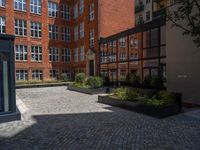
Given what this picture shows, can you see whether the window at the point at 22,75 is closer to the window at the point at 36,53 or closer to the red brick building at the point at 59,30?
the red brick building at the point at 59,30

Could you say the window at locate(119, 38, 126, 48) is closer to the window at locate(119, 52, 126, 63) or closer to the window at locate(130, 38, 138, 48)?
the window at locate(119, 52, 126, 63)

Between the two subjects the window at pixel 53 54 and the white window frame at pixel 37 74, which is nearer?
the white window frame at pixel 37 74

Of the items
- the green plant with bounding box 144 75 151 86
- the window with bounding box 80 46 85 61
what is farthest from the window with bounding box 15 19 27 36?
the green plant with bounding box 144 75 151 86

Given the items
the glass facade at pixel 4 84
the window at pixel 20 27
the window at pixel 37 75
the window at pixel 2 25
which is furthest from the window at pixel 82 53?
the glass facade at pixel 4 84

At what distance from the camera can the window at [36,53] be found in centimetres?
3516

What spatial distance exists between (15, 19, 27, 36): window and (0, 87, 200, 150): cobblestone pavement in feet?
87.6

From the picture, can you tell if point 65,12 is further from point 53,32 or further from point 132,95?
point 132,95

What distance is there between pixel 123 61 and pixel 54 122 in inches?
647

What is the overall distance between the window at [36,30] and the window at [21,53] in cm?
279

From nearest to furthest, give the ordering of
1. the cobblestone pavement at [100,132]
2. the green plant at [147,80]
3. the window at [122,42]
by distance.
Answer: the cobblestone pavement at [100,132], the green plant at [147,80], the window at [122,42]

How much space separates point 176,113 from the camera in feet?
34.1

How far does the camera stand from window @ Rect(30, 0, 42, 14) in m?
35.3

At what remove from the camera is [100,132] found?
7438mm

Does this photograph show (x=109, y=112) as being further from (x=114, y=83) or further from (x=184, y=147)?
(x=114, y=83)
